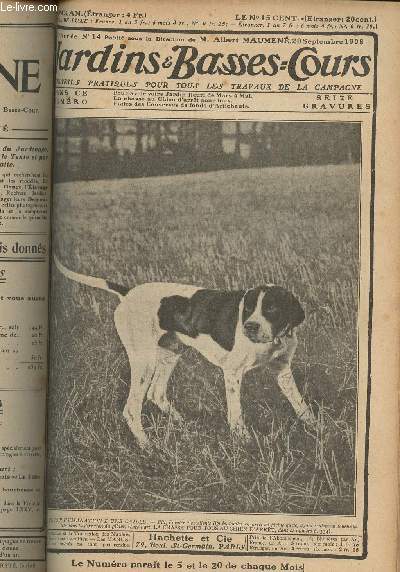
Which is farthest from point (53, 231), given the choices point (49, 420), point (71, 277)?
point (49, 420)

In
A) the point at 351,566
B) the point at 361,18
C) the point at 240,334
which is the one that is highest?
the point at 361,18

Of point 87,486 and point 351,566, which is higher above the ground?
point 87,486

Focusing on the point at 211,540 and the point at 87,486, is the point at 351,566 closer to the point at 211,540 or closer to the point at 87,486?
the point at 211,540

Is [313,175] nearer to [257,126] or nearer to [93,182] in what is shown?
[257,126]

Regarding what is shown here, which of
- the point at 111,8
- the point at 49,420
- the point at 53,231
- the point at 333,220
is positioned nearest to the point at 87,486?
the point at 49,420

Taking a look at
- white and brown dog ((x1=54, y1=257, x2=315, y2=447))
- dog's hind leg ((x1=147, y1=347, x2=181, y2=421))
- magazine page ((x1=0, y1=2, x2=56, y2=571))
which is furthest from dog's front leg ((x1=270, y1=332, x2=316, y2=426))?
magazine page ((x1=0, y1=2, x2=56, y2=571))

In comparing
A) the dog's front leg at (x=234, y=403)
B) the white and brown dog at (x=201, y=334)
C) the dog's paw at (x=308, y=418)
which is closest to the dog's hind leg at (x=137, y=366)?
the white and brown dog at (x=201, y=334)

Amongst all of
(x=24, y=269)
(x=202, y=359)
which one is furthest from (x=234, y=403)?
(x=24, y=269)

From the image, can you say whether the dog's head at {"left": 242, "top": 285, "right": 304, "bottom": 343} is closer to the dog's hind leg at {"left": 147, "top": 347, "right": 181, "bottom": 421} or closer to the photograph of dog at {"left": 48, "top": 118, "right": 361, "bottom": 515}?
the photograph of dog at {"left": 48, "top": 118, "right": 361, "bottom": 515}
